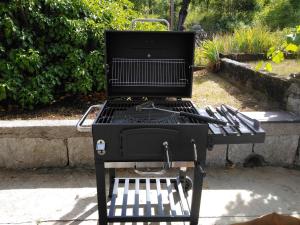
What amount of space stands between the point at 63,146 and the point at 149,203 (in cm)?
139

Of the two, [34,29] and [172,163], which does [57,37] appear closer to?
[34,29]

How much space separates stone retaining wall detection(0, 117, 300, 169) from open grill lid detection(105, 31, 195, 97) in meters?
1.03

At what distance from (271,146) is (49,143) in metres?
2.64

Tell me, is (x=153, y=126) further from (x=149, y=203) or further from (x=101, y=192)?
(x=149, y=203)

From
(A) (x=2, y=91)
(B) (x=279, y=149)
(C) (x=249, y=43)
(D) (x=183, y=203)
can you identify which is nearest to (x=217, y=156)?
(B) (x=279, y=149)

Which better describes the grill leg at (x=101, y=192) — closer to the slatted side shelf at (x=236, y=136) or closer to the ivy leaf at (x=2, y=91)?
the slatted side shelf at (x=236, y=136)

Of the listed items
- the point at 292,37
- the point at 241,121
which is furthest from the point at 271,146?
the point at 241,121

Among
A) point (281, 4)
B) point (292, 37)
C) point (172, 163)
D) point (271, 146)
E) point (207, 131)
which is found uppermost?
point (281, 4)

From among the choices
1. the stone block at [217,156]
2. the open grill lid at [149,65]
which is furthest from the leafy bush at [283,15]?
the open grill lid at [149,65]

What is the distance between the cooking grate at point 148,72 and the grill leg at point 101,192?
90 cm

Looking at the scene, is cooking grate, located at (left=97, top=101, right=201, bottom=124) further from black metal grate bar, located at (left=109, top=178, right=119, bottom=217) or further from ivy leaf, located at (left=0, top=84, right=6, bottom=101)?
ivy leaf, located at (left=0, top=84, right=6, bottom=101)

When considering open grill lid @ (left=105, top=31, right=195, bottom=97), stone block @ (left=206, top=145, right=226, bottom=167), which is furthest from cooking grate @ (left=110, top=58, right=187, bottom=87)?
stone block @ (left=206, top=145, right=226, bottom=167)

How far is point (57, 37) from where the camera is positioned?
14.2ft

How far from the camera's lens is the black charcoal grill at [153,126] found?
217 centimetres
